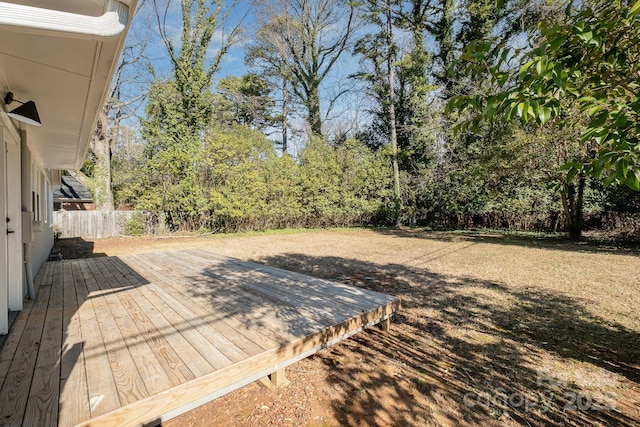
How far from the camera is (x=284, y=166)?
A: 1359 cm

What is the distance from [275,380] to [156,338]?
0.95 meters

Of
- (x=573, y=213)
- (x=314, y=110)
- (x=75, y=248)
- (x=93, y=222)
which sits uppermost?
(x=314, y=110)

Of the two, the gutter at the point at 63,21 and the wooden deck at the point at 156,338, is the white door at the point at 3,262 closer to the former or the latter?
the wooden deck at the point at 156,338

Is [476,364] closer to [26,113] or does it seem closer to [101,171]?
[26,113]

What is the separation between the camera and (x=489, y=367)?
245 centimetres

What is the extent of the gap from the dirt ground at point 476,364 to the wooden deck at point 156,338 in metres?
0.26

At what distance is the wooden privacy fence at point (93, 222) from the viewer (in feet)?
35.8

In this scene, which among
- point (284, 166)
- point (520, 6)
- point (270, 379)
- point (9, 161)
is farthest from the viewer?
point (284, 166)

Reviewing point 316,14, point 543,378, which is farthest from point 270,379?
point 316,14

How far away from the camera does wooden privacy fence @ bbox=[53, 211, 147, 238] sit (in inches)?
430

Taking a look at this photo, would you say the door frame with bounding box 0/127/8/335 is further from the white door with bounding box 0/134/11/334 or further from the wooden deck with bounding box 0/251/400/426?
the wooden deck with bounding box 0/251/400/426

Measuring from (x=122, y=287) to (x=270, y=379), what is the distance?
2.60 m

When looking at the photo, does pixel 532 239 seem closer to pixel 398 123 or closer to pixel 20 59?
pixel 398 123

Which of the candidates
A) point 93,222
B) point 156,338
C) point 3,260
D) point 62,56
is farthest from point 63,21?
point 93,222
